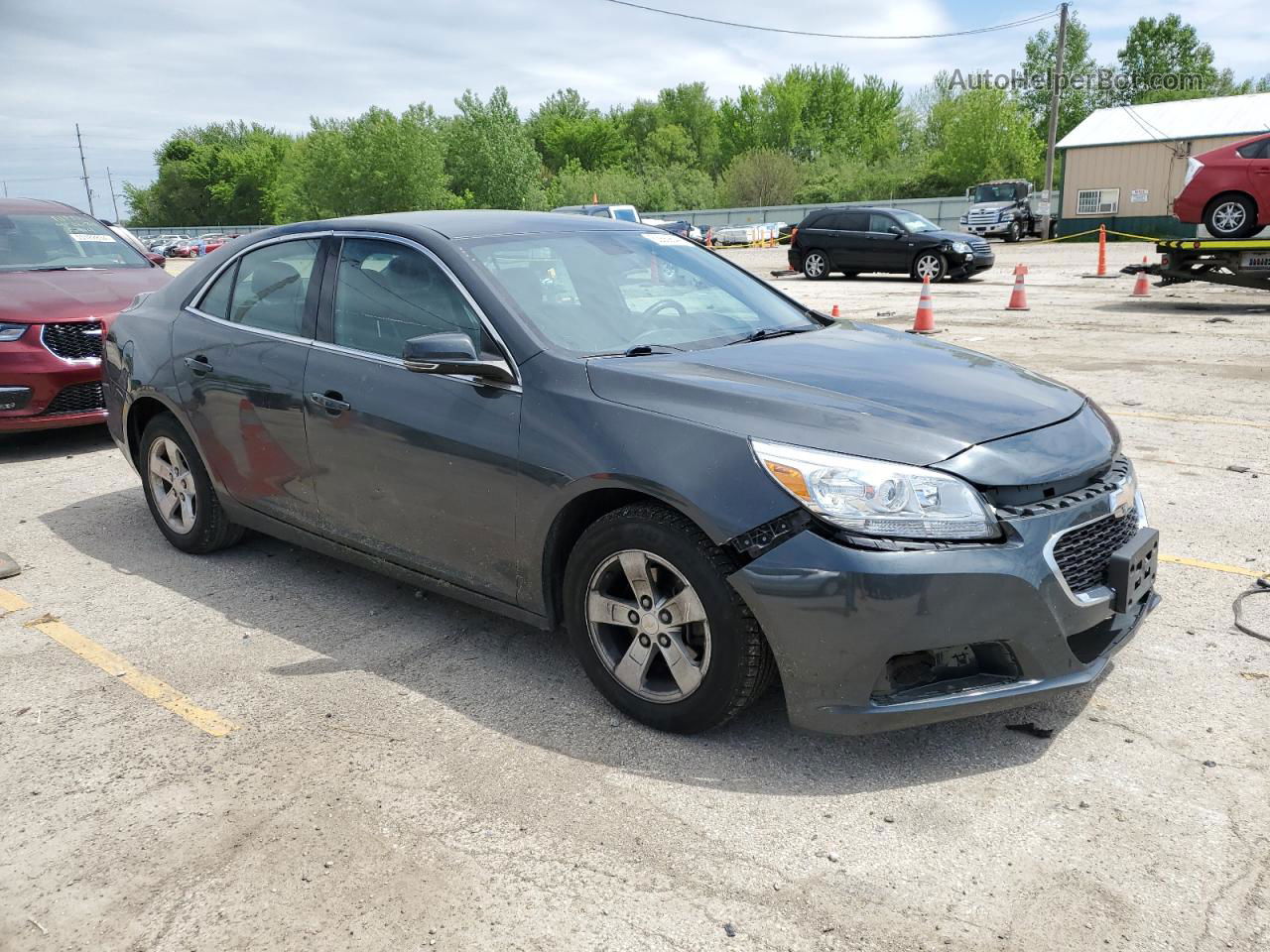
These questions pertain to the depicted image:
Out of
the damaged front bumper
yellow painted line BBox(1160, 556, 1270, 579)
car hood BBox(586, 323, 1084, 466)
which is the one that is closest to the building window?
yellow painted line BBox(1160, 556, 1270, 579)

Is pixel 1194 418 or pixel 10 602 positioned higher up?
pixel 10 602

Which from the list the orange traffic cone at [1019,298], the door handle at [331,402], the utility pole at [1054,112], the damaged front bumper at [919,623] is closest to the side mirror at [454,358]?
→ the door handle at [331,402]

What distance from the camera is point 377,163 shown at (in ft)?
239

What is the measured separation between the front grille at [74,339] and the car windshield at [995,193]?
3789cm

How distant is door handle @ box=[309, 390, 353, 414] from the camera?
13.5 feet

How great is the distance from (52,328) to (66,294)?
48 cm

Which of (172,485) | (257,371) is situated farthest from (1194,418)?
(172,485)

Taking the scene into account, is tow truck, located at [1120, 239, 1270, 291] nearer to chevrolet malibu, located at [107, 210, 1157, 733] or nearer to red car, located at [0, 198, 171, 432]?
chevrolet malibu, located at [107, 210, 1157, 733]

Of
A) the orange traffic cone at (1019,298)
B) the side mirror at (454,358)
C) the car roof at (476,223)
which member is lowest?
the orange traffic cone at (1019,298)

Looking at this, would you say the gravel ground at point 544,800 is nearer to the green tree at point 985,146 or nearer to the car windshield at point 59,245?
the car windshield at point 59,245

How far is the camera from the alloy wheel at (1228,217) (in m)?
16.0

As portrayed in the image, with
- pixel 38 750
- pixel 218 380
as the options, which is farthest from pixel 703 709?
pixel 218 380

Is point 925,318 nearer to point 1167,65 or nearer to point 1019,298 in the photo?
point 1019,298

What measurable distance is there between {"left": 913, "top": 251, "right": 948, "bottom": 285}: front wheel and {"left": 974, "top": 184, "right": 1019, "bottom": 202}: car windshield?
19651 millimetres
